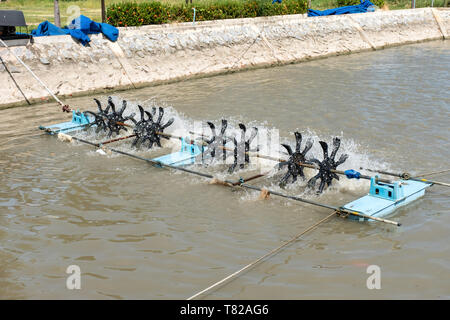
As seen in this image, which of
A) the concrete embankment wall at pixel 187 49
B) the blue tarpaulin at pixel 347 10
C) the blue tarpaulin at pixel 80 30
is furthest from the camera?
the blue tarpaulin at pixel 347 10

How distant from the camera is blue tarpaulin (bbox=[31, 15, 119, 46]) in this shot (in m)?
18.0

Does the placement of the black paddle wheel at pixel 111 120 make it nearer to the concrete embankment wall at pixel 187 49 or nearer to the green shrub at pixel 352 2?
the concrete embankment wall at pixel 187 49

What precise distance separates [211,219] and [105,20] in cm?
1517

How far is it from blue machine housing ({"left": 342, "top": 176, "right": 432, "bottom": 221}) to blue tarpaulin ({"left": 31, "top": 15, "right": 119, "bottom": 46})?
13.4 metres

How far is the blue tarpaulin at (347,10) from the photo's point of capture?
90.6 ft

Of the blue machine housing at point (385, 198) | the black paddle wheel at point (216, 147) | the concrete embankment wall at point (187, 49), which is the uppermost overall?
the concrete embankment wall at point (187, 49)

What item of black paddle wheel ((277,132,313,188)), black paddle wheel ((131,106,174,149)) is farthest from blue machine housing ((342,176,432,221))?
black paddle wheel ((131,106,174,149))

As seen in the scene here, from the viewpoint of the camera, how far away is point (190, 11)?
23.1 m

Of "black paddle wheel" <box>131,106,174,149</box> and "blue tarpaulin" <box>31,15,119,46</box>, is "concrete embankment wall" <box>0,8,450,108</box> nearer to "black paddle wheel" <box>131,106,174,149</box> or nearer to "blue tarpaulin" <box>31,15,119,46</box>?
"blue tarpaulin" <box>31,15,119,46</box>

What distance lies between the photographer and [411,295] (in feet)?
18.8

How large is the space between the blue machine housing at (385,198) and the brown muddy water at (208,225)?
0.18 metres

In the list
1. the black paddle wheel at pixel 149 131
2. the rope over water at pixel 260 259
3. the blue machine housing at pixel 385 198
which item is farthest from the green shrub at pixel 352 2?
the rope over water at pixel 260 259

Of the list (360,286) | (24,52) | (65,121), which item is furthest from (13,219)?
(24,52)

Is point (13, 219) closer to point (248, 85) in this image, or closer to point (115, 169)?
point (115, 169)
